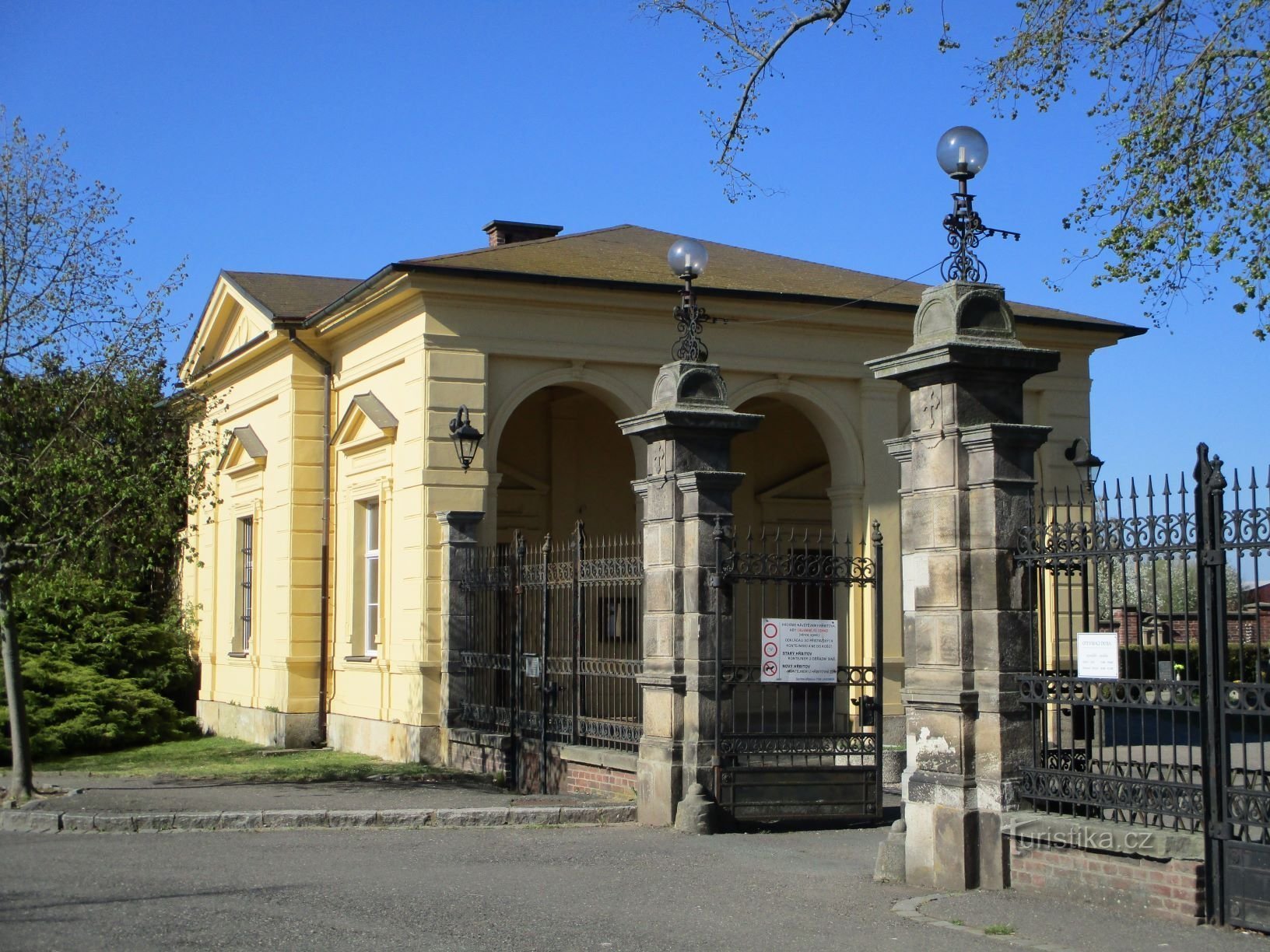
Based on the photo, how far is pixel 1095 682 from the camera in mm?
8562

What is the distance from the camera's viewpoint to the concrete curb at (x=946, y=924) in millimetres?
7793

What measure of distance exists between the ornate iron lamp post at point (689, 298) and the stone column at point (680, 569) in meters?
0.16

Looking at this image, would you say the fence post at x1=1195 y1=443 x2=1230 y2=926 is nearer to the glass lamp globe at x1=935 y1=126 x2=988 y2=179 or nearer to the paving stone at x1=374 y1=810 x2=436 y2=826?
the glass lamp globe at x1=935 y1=126 x2=988 y2=179

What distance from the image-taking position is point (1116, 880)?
832 centimetres

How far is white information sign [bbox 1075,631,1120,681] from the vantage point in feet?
27.8

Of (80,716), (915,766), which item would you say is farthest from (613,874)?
(80,716)

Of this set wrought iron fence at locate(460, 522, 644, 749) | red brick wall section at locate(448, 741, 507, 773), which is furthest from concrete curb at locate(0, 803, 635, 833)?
red brick wall section at locate(448, 741, 507, 773)

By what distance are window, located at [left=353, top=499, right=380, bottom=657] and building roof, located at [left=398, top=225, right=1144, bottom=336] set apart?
377 centimetres

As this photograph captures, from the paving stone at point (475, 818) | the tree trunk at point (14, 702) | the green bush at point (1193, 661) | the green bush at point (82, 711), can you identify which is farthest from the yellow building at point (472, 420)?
the green bush at point (1193, 661)

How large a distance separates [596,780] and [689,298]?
455cm

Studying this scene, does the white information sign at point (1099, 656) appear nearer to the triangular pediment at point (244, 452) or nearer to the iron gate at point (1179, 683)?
the iron gate at point (1179, 683)

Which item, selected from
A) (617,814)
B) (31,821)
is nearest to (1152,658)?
(617,814)

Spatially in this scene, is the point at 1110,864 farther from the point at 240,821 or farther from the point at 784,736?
the point at 240,821

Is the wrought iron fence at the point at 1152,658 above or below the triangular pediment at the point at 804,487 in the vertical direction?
below
